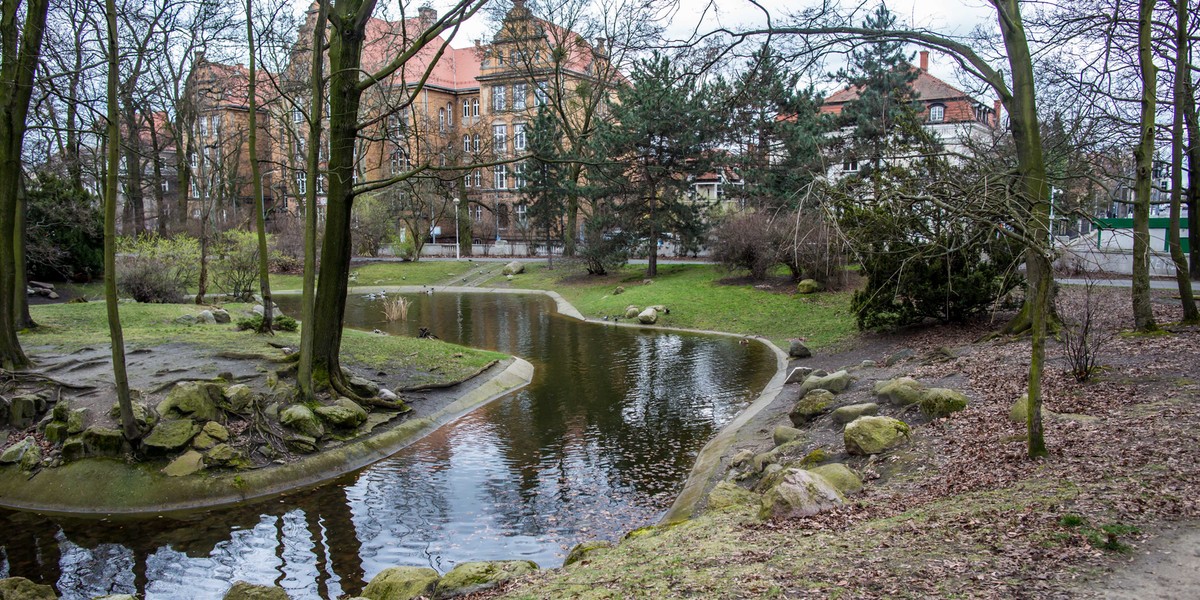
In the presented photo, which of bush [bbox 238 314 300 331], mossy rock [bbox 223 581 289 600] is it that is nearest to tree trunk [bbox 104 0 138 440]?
mossy rock [bbox 223 581 289 600]

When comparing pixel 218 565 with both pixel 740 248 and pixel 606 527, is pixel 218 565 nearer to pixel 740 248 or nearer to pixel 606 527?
pixel 606 527

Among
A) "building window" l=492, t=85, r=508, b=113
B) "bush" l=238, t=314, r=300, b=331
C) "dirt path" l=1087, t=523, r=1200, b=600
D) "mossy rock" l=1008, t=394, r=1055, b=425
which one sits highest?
"building window" l=492, t=85, r=508, b=113

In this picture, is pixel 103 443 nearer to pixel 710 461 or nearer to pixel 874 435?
pixel 710 461

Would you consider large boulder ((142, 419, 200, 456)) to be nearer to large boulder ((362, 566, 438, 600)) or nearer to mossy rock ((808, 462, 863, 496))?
large boulder ((362, 566, 438, 600))

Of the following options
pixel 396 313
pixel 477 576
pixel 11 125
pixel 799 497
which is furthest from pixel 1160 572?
pixel 396 313

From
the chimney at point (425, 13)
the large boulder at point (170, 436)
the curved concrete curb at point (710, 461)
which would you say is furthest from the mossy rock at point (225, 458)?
the chimney at point (425, 13)

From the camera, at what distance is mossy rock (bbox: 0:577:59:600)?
699 centimetres

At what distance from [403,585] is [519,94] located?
49.1m

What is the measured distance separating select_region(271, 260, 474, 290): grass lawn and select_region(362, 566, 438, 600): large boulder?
1322 inches

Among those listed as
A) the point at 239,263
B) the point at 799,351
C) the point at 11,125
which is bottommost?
the point at 799,351

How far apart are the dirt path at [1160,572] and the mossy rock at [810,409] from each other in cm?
628

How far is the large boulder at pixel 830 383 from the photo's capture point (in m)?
13.1

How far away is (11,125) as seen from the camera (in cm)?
1358

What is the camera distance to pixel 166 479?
35.0ft
